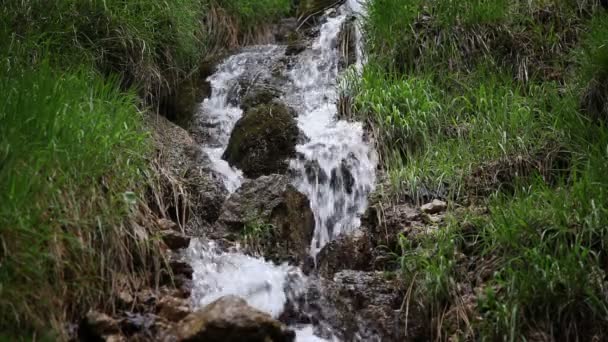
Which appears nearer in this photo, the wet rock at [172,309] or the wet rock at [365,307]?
the wet rock at [172,309]

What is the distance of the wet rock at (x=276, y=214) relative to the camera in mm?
4242

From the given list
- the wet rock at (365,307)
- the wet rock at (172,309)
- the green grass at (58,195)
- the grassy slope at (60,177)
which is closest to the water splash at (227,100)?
the grassy slope at (60,177)

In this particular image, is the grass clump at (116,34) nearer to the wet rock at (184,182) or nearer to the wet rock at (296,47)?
the wet rock at (184,182)

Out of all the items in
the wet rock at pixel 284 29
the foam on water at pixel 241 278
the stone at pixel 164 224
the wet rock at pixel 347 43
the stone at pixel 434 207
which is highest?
the wet rock at pixel 284 29

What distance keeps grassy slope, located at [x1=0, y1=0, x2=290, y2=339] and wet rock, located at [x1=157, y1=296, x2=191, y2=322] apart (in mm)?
231

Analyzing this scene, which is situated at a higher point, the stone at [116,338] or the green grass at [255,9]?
the green grass at [255,9]

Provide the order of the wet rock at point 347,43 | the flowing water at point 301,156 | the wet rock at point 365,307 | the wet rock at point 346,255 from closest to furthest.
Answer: the wet rock at point 365,307 < the flowing water at point 301,156 < the wet rock at point 346,255 < the wet rock at point 347,43

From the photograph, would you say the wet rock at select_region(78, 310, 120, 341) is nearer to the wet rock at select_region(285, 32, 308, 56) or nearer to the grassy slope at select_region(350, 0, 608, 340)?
the grassy slope at select_region(350, 0, 608, 340)

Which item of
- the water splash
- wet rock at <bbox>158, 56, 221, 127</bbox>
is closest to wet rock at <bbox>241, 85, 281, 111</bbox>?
the water splash

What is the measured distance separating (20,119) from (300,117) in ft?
10.1

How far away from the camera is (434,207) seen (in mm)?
4184

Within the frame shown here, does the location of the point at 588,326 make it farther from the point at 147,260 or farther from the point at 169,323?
the point at 147,260

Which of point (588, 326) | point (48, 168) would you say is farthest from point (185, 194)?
point (588, 326)

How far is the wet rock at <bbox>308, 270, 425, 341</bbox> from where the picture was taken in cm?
Result: 341
